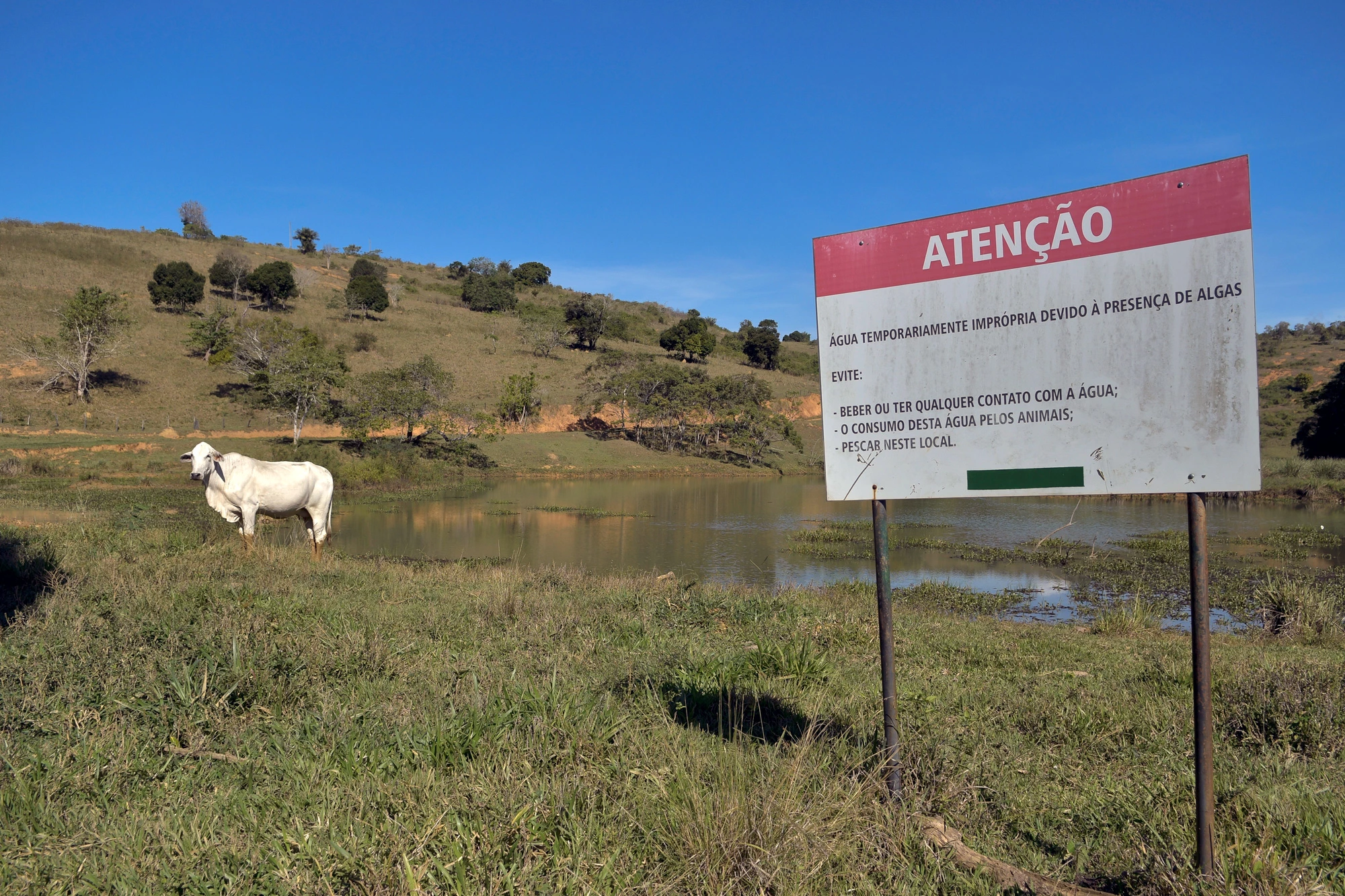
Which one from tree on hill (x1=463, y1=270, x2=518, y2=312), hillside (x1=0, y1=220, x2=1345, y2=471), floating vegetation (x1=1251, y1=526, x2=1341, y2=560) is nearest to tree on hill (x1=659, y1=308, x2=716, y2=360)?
hillside (x1=0, y1=220, x2=1345, y2=471)

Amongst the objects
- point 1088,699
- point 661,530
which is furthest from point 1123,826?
point 661,530

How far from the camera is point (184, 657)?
4.89 metres

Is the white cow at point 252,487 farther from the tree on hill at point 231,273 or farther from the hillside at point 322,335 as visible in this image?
the tree on hill at point 231,273

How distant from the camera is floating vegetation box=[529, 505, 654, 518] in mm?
26156

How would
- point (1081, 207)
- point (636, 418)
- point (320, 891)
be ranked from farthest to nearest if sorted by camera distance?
point (636, 418), point (1081, 207), point (320, 891)

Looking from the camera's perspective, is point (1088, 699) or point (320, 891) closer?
point (320, 891)

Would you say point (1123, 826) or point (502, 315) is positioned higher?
point (502, 315)

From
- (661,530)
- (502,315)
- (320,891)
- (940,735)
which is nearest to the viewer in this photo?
(320,891)

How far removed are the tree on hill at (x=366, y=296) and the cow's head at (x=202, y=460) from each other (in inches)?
2173

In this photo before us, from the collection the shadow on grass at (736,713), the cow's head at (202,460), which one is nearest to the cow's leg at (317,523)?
the cow's head at (202,460)

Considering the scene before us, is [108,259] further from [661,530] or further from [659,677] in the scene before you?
[659,677]

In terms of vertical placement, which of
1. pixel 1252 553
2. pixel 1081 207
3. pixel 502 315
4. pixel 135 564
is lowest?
pixel 1252 553

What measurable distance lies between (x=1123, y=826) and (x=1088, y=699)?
2.27m

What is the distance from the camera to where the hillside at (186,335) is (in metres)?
39.0
